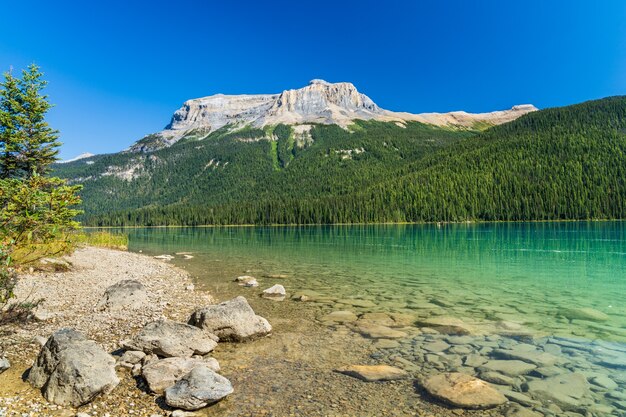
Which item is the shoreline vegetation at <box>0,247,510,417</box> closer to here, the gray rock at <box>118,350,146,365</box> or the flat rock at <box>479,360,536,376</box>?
the gray rock at <box>118,350,146,365</box>

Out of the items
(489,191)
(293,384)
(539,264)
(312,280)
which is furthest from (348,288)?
(489,191)

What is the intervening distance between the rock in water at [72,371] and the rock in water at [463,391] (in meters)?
8.16

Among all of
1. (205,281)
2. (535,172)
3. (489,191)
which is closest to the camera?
(205,281)

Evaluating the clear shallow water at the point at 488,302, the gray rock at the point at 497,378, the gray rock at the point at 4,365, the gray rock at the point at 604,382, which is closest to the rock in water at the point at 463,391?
the gray rock at the point at 497,378

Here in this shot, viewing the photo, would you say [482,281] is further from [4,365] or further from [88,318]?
[4,365]

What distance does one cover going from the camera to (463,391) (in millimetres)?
9812

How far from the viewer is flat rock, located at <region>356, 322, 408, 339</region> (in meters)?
14.9

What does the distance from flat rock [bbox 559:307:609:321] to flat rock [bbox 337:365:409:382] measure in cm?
1108

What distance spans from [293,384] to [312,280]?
61.6 ft

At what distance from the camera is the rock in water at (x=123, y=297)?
17188 millimetres

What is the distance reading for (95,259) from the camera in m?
34.0

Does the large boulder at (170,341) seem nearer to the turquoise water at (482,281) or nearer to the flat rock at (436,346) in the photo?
the flat rock at (436,346)

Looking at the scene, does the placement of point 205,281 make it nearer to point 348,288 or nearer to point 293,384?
point 348,288

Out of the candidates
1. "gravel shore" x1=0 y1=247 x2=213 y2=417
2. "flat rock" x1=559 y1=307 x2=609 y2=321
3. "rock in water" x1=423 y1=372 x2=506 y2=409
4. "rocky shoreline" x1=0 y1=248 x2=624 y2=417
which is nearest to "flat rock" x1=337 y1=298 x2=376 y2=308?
"rocky shoreline" x1=0 y1=248 x2=624 y2=417
